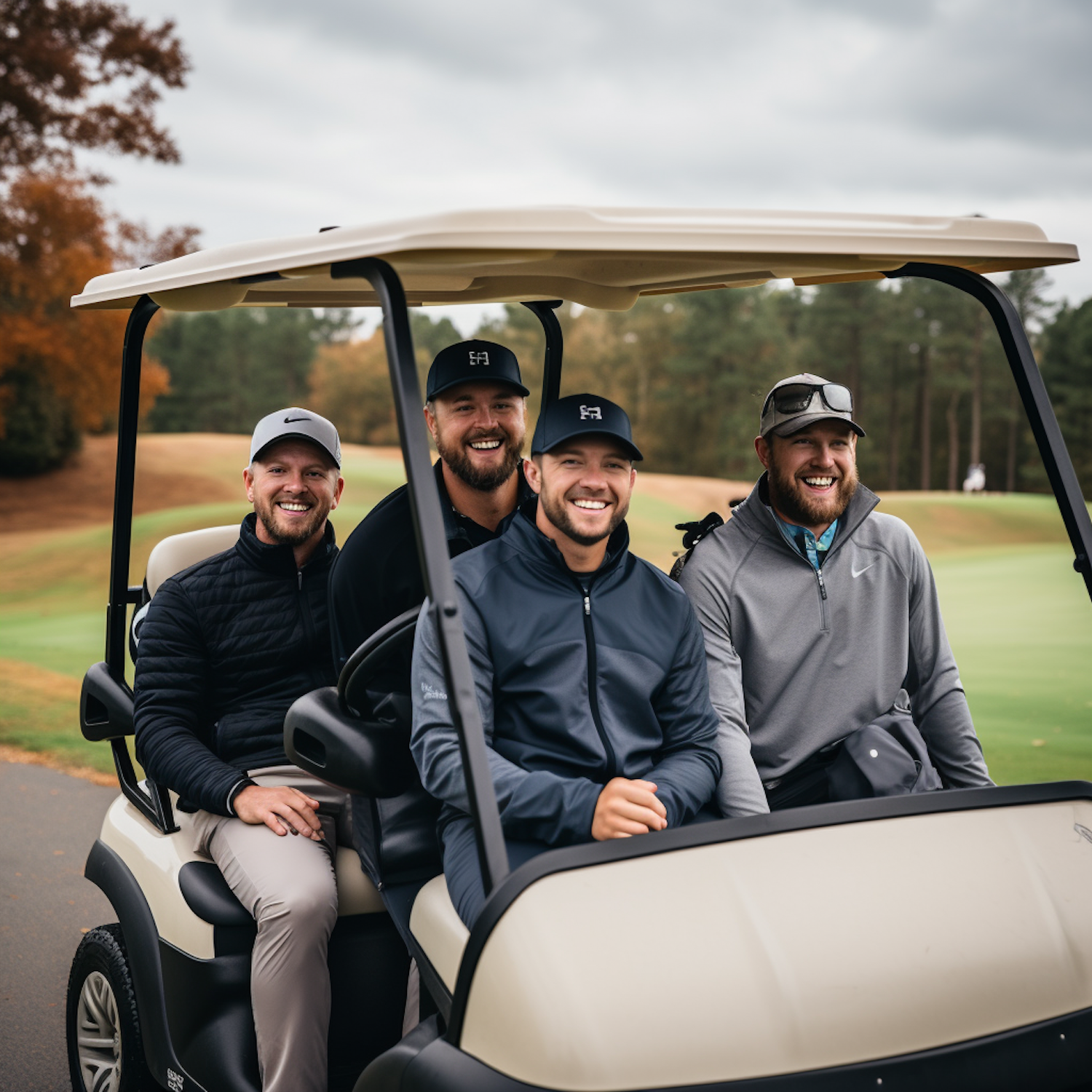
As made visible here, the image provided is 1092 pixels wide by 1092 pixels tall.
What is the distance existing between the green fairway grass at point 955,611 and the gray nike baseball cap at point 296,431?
104 cm

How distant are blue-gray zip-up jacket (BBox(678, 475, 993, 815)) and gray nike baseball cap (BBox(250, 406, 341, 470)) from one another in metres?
1.02

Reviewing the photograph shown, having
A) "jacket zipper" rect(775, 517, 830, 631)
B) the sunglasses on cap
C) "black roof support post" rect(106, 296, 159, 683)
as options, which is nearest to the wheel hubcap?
"black roof support post" rect(106, 296, 159, 683)

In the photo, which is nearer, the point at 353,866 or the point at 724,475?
the point at 353,866

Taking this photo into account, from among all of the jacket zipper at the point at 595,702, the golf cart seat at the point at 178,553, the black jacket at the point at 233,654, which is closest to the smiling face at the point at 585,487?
the jacket zipper at the point at 595,702

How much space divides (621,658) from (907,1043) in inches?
33.9

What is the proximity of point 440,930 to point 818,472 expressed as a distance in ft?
4.55

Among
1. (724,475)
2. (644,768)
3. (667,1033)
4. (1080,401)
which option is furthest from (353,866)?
(1080,401)

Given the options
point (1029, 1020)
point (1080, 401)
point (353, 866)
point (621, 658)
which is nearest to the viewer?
point (1029, 1020)

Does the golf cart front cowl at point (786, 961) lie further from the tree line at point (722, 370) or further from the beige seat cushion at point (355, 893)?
the tree line at point (722, 370)

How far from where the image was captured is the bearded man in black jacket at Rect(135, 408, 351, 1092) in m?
2.62

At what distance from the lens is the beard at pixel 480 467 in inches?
118

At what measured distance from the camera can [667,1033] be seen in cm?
171

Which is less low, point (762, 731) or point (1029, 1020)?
point (762, 731)

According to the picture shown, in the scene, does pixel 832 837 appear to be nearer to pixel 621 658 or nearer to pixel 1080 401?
pixel 621 658
